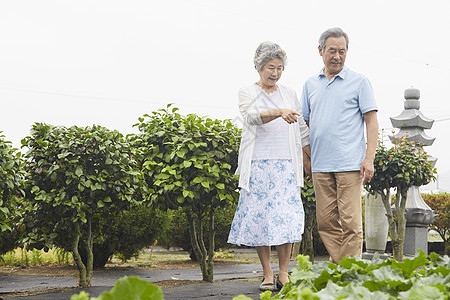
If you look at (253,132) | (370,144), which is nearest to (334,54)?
(370,144)

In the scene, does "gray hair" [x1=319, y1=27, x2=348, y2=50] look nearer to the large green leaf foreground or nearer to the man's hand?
the man's hand

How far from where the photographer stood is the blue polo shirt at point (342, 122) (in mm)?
3531

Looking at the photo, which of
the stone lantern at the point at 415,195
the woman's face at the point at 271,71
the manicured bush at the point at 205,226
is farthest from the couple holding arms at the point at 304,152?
the stone lantern at the point at 415,195

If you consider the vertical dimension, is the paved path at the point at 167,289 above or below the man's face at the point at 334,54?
below

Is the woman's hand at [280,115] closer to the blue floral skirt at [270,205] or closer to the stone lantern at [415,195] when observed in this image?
the blue floral skirt at [270,205]

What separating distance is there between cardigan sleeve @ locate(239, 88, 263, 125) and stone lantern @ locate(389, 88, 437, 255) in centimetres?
582

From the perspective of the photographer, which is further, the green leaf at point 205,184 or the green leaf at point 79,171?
the green leaf at point 205,184

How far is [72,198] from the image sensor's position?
3871 millimetres

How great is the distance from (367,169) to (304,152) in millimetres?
755

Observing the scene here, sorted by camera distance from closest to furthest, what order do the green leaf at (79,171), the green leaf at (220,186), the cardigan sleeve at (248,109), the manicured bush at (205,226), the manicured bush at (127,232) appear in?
1. the cardigan sleeve at (248,109)
2. the green leaf at (79,171)
3. the green leaf at (220,186)
4. the manicured bush at (127,232)
5. the manicured bush at (205,226)

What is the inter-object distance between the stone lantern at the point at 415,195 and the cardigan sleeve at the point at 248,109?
5.82m

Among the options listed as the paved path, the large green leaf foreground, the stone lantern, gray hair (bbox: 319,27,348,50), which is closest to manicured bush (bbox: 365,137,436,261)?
the stone lantern

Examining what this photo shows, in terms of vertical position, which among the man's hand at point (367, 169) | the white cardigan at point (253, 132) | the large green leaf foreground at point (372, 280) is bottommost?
the large green leaf foreground at point (372, 280)

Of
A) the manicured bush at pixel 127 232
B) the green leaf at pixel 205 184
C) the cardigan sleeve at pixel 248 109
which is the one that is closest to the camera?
the cardigan sleeve at pixel 248 109
